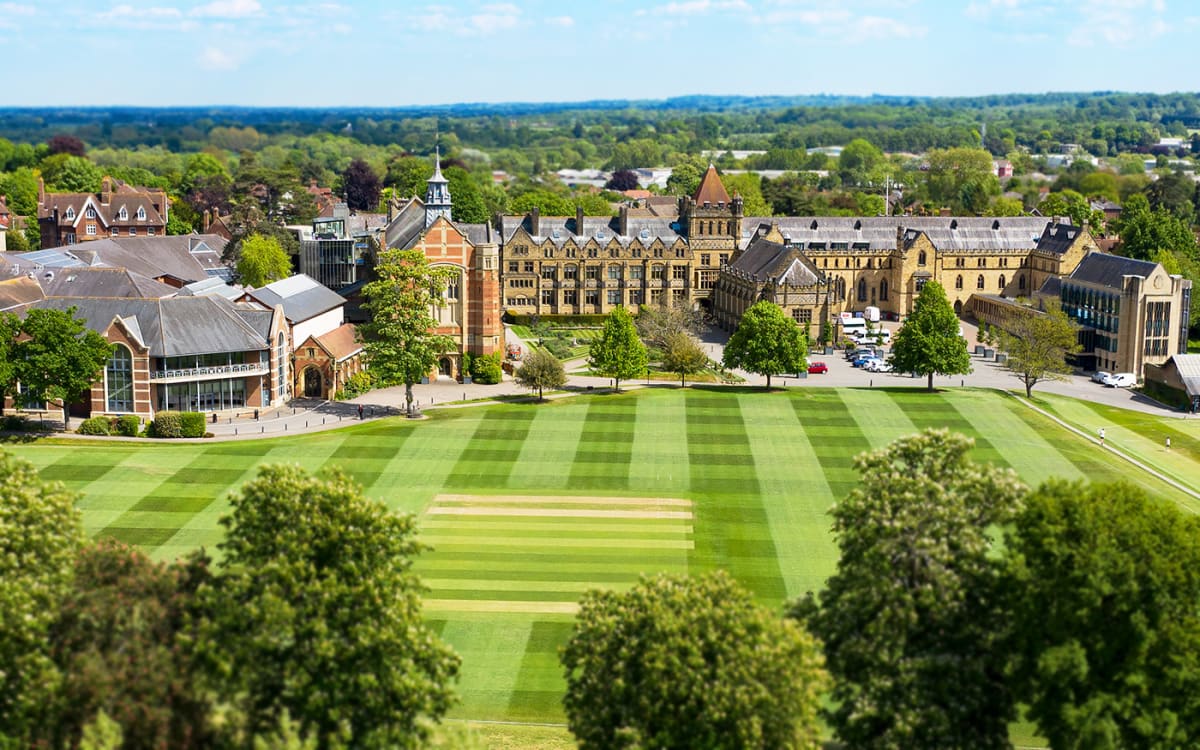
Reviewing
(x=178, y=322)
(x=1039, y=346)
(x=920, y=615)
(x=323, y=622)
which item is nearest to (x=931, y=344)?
(x=1039, y=346)

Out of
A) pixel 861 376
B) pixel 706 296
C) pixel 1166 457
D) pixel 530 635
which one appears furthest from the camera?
pixel 706 296

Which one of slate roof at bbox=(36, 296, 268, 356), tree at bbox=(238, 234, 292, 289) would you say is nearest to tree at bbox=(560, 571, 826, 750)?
slate roof at bbox=(36, 296, 268, 356)

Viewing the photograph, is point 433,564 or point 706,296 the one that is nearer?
point 433,564

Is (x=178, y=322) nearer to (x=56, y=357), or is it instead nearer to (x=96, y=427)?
(x=96, y=427)

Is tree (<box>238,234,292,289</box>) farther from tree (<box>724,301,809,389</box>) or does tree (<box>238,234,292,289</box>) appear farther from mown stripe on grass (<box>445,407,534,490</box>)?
tree (<box>724,301,809,389</box>)

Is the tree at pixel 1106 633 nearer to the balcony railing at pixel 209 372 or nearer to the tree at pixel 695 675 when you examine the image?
the tree at pixel 695 675

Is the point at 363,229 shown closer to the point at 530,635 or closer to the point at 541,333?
the point at 541,333

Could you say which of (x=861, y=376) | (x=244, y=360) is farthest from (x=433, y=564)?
(x=861, y=376)
